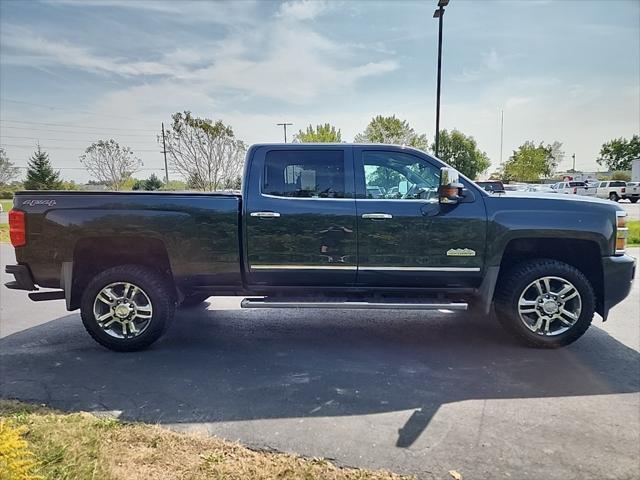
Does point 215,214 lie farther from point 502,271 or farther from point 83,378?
point 502,271

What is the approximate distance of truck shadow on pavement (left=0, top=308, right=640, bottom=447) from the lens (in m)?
3.25

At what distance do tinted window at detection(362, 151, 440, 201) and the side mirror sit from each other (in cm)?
19

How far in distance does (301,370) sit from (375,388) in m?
0.72

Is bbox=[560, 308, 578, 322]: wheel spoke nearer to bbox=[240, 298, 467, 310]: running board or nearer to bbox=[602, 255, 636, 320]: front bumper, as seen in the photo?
bbox=[602, 255, 636, 320]: front bumper

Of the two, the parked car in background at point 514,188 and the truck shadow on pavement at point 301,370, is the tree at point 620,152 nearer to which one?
the parked car in background at point 514,188

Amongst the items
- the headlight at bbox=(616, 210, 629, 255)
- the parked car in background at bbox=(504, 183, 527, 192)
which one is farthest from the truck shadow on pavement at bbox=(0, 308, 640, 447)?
the parked car in background at bbox=(504, 183, 527, 192)

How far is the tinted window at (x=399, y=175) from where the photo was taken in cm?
438

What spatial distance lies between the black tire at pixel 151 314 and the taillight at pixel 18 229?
2.54 feet

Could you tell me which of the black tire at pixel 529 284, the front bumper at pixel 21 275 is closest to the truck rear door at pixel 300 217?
the black tire at pixel 529 284

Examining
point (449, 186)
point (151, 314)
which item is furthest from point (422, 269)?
point (151, 314)

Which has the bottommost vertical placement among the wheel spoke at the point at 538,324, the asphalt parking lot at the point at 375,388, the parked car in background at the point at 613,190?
the asphalt parking lot at the point at 375,388

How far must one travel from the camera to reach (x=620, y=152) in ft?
224

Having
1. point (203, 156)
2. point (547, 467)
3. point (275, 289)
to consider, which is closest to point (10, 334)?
point (275, 289)

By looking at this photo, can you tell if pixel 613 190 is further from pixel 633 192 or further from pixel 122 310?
pixel 122 310
